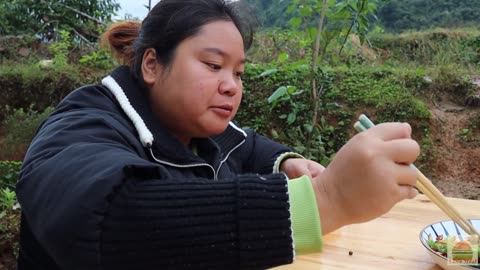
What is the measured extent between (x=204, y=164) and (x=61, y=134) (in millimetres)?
345

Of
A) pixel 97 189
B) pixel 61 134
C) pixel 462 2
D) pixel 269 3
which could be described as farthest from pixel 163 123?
pixel 462 2

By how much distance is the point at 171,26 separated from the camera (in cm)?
96

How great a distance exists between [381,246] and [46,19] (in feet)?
16.7

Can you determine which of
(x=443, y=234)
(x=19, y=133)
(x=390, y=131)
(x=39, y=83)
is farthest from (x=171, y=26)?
(x=39, y=83)

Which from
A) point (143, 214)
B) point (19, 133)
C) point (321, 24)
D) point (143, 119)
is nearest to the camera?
point (143, 214)

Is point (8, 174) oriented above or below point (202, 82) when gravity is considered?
below

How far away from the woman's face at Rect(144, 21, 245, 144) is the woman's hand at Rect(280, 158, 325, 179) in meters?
0.25

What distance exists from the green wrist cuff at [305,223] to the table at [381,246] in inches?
15.6

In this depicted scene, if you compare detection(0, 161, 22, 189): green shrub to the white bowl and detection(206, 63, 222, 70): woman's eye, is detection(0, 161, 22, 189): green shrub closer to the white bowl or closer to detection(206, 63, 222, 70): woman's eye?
detection(206, 63, 222, 70): woman's eye

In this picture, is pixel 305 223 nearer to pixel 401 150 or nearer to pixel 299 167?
pixel 401 150

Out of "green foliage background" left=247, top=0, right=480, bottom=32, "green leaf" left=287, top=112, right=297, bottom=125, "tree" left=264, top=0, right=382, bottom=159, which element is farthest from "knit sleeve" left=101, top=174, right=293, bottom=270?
"green foliage background" left=247, top=0, right=480, bottom=32

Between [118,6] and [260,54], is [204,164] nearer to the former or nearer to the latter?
[260,54]

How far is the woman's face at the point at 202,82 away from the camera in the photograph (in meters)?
0.88

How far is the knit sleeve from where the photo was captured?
54cm
